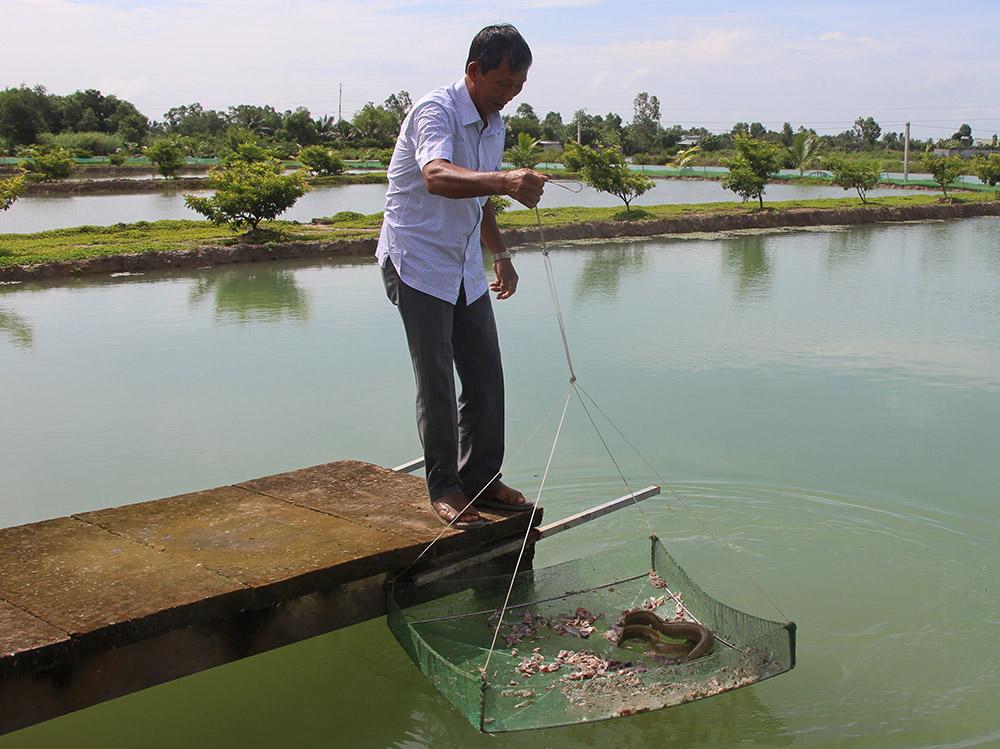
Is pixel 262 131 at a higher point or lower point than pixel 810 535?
higher

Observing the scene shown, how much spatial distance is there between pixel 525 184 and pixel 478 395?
0.82 meters

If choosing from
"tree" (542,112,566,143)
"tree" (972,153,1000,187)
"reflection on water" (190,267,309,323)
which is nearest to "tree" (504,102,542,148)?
"tree" (542,112,566,143)

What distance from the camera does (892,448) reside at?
5.49m

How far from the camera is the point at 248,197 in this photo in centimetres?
1543

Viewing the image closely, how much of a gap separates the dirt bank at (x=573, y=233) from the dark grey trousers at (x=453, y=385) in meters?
11.0

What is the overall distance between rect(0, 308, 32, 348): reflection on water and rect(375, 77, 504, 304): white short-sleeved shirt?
6.59 metres

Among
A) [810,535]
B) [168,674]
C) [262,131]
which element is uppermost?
[262,131]

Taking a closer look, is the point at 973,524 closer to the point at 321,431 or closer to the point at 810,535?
the point at 810,535

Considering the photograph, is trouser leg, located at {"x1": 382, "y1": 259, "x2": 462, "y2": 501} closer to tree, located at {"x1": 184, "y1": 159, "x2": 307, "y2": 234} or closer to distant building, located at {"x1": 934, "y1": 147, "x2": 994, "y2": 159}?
tree, located at {"x1": 184, "y1": 159, "x2": 307, "y2": 234}

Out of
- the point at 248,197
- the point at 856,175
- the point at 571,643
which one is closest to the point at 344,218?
the point at 248,197

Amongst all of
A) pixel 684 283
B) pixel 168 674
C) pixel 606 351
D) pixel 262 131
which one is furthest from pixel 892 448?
pixel 262 131

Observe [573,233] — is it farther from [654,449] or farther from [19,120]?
[19,120]

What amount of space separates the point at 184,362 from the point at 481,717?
5907mm

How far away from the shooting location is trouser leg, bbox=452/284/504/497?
329 cm
